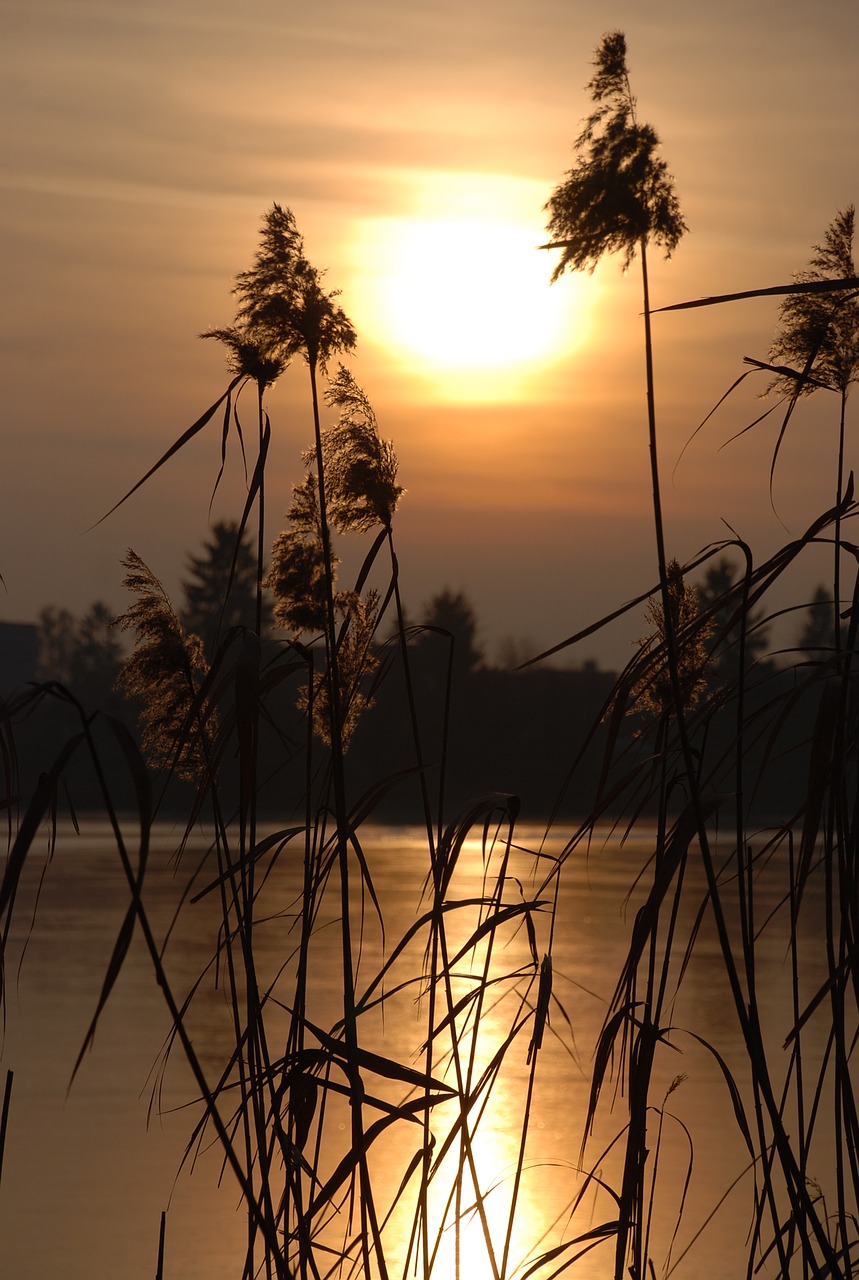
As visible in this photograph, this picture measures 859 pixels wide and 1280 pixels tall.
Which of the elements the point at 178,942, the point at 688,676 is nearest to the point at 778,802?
the point at 178,942

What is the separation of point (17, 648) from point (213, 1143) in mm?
63127

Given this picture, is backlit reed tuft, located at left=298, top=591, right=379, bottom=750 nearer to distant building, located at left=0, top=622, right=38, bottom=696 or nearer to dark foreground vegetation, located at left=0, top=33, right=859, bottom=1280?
dark foreground vegetation, located at left=0, top=33, right=859, bottom=1280

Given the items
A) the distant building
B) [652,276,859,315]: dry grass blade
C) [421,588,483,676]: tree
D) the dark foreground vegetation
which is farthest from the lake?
the distant building

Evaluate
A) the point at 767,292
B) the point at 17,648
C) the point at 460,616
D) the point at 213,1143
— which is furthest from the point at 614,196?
the point at 17,648

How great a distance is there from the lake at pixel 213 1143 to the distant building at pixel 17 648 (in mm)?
50041

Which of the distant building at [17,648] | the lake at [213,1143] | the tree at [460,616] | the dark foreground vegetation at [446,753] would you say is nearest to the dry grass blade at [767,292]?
the dark foreground vegetation at [446,753]

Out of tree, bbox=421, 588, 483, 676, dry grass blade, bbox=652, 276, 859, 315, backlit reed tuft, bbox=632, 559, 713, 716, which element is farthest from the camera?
tree, bbox=421, 588, 483, 676

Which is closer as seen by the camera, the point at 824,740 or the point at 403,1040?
the point at 824,740

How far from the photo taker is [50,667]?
70.6m

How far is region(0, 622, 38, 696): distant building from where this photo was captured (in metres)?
61.2

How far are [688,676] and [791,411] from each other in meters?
0.33

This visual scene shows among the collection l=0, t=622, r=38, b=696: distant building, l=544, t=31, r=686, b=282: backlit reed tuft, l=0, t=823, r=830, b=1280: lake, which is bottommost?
l=0, t=823, r=830, b=1280: lake

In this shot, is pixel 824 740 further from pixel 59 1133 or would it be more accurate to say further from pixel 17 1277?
pixel 59 1133

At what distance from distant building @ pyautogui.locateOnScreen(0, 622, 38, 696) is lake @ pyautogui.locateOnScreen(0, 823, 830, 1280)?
50.0 m
